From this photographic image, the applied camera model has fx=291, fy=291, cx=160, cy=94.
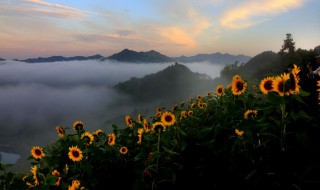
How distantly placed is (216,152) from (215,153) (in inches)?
1.1

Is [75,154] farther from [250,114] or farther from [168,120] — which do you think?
[250,114]

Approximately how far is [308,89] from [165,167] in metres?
1.82

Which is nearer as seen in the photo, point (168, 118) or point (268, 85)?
point (268, 85)

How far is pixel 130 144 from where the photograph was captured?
16.2 ft

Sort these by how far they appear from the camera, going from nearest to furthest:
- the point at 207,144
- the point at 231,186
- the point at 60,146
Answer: the point at 231,186 < the point at 207,144 < the point at 60,146

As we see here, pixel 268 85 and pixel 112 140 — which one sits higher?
pixel 268 85

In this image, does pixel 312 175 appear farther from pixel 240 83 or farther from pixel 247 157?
pixel 240 83

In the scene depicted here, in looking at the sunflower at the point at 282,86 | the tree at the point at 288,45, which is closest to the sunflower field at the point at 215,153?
the sunflower at the point at 282,86

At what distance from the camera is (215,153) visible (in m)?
3.40

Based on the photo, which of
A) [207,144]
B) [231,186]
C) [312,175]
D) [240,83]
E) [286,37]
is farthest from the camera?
[286,37]

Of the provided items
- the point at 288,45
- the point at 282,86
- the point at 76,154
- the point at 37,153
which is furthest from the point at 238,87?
the point at 288,45

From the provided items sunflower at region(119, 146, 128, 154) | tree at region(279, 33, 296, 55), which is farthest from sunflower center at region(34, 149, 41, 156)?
tree at region(279, 33, 296, 55)

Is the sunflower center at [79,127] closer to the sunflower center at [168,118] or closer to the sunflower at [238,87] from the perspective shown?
the sunflower center at [168,118]

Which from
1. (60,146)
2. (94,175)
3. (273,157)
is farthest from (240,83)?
(60,146)
